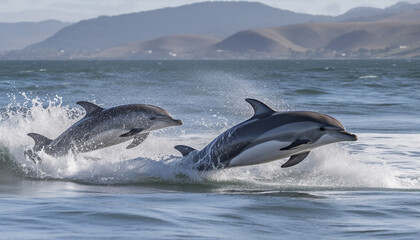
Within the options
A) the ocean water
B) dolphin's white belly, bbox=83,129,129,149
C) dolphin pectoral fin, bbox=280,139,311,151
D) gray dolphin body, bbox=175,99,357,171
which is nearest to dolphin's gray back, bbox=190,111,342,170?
gray dolphin body, bbox=175,99,357,171

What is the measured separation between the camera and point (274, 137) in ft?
34.8

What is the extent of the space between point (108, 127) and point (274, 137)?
3.07 metres

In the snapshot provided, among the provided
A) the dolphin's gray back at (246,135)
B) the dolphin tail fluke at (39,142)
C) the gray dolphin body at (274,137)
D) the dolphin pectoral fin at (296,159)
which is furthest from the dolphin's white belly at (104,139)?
the dolphin pectoral fin at (296,159)

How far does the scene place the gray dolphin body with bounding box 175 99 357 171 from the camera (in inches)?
412

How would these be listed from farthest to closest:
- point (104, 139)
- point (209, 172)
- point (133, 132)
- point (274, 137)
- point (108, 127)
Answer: point (104, 139) → point (108, 127) → point (133, 132) → point (209, 172) → point (274, 137)

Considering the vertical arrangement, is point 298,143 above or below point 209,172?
above

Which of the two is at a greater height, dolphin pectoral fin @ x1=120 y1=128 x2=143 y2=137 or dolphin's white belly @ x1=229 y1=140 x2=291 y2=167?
dolphin pectoral fin @ x1=120 y1=128 x2=143 y2=137

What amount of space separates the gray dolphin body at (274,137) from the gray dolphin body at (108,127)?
5.01 ft

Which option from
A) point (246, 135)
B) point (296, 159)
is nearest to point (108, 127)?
point (246, 135)

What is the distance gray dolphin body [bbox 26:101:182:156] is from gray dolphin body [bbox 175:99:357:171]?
5.01 feet

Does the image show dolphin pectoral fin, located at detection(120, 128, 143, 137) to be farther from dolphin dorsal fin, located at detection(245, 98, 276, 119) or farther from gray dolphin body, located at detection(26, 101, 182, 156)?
dolphin dorsal fin, located at detection(245, 98, 276, 119)

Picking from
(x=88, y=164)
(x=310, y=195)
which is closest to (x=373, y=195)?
(x=310, y=195)

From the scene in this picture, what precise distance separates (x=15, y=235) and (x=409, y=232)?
3552 mm

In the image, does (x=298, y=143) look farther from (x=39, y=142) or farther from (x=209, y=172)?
(x=39, y=142)
